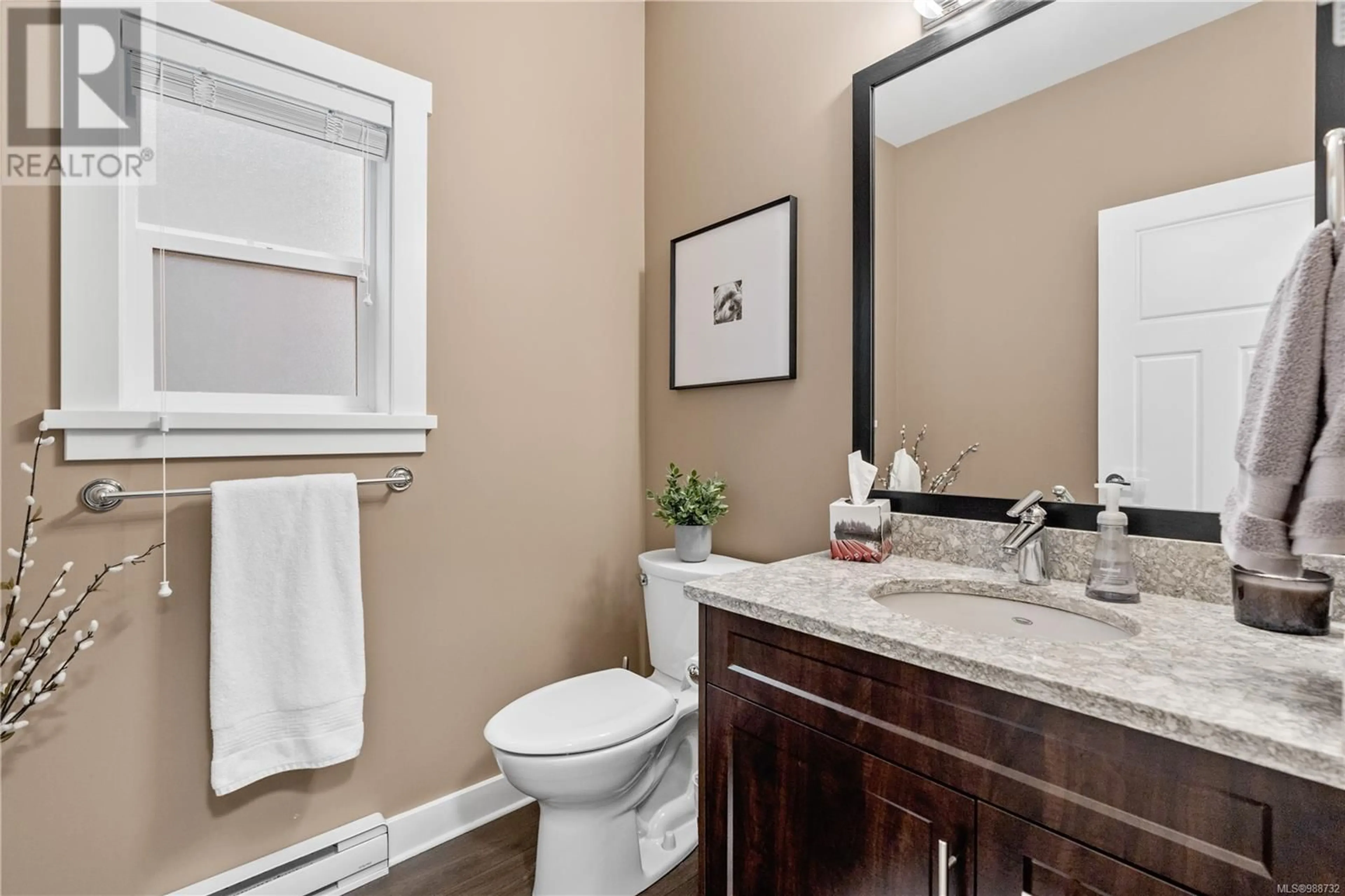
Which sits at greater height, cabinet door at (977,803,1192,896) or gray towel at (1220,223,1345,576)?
gray towel at (1220,223,1345,576)

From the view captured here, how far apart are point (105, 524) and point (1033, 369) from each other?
191 centimetres

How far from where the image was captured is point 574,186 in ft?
6.29

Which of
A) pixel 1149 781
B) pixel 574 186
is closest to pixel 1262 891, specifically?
pixel 1149 781

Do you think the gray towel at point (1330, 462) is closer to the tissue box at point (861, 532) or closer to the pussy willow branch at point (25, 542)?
the tissue box at point (861, 532)

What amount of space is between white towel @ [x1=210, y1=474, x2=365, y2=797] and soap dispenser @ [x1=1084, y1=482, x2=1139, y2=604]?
1550mm

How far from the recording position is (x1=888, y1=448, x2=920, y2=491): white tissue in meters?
1.37

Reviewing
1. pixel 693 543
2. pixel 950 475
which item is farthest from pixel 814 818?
pixel 693 543

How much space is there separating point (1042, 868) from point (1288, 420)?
1.84 feet

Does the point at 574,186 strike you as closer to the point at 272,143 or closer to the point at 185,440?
the point at 272,143

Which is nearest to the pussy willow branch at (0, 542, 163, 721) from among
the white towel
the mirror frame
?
the white towel

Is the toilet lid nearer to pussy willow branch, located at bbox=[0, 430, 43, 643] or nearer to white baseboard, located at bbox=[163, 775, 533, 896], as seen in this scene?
white baseboard, located at bbox=[163, 775, 533, 896]

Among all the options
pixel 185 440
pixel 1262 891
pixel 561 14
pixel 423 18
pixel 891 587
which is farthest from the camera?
pixel 561 14

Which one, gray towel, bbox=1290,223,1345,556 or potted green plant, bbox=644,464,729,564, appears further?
potted green plant, bbox=644,464,729,564

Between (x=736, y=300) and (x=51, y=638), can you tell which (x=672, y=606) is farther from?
(x=51, y=638)
